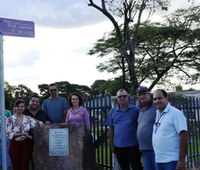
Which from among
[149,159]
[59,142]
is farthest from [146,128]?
[59,142]

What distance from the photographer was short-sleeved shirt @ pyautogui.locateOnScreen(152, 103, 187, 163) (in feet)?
16.6

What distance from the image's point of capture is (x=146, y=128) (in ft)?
19.6

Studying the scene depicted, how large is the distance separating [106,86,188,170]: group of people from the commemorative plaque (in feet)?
2.87

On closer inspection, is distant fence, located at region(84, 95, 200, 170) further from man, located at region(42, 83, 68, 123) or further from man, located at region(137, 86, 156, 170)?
man, located at region(137, 86, 156, 170)

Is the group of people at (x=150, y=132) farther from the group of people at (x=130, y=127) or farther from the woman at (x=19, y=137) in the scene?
the woman at (x=19, y=137)

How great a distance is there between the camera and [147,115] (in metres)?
6.05

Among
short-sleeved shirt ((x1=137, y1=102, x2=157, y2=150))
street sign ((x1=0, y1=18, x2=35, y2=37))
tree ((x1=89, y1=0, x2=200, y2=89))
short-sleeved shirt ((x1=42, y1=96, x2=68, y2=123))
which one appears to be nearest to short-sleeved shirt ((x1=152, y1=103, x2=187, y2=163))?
short-sleeved shirt ((x1=137, y1=102, x2=157, y2=150))

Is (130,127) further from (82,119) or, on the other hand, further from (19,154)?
(19,154)

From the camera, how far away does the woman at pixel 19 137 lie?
7211mm

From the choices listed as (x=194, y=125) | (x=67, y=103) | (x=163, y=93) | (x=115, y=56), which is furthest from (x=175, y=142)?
(x=115, y=56)

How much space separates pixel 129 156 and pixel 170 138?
1730 mm

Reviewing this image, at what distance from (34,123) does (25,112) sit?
31 cm

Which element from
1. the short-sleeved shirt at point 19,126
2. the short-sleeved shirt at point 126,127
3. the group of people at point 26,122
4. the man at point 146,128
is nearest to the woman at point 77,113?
the group of people at point 26,122

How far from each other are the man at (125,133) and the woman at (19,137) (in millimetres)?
1710
